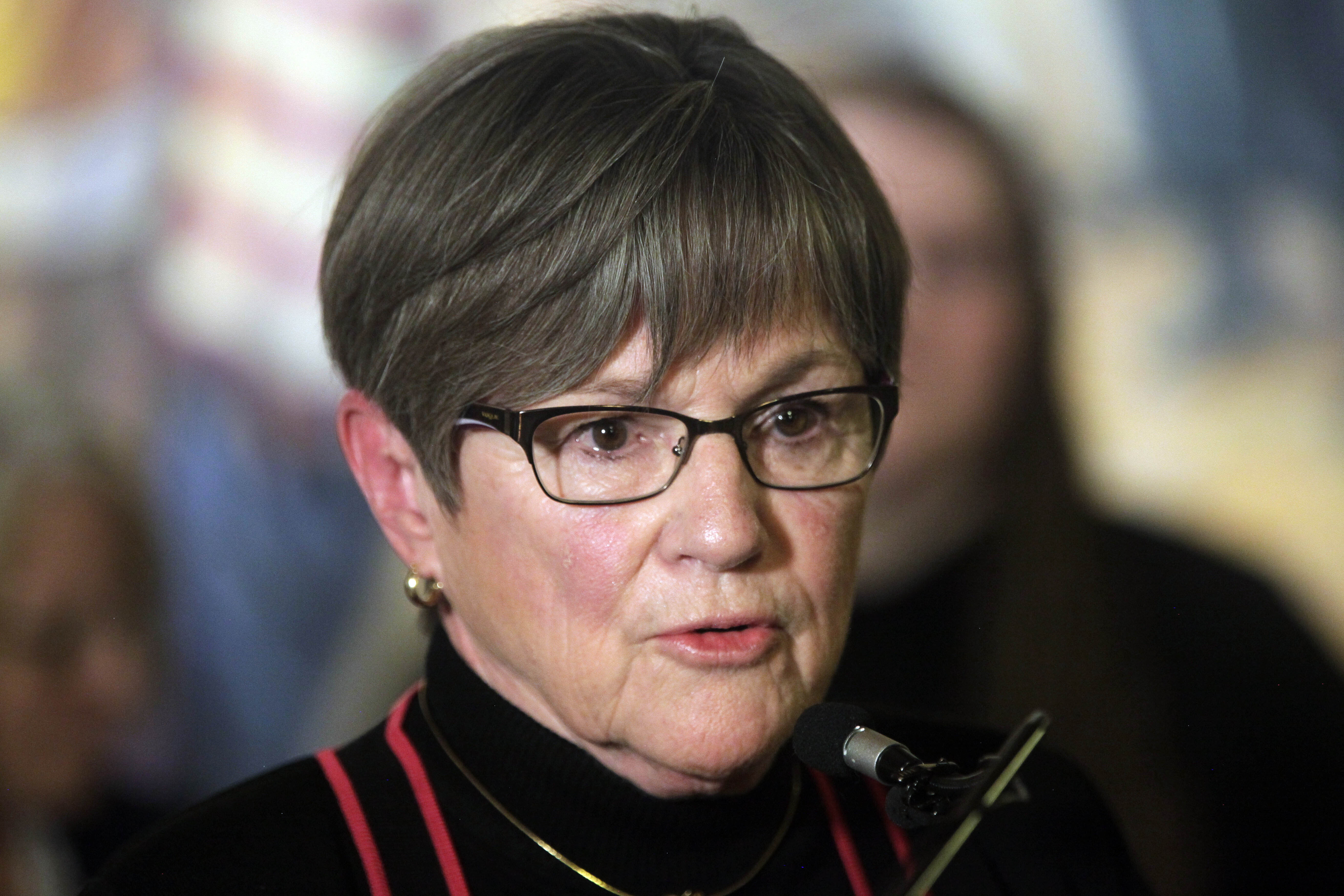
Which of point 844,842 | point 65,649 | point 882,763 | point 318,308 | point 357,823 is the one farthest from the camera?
point 318,308

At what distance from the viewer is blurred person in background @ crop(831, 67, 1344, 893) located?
215 centimetres

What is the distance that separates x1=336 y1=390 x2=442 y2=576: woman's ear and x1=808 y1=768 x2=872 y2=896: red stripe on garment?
1.59 ft

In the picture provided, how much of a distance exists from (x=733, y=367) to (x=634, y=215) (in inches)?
6.4

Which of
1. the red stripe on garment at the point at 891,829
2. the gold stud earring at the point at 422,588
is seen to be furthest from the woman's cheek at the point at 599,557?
the red stripe on garment at the point at 891,829

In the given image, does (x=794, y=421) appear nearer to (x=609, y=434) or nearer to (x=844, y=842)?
(x=609, y=434)

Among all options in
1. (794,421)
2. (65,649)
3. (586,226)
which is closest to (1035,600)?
(794,421)

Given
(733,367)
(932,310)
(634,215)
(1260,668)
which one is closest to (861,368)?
(733,367)

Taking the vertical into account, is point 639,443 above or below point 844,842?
above

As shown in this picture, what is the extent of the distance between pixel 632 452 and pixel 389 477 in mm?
287

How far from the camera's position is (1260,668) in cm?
218

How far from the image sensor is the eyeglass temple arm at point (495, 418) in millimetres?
1130

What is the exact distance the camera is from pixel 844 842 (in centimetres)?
136

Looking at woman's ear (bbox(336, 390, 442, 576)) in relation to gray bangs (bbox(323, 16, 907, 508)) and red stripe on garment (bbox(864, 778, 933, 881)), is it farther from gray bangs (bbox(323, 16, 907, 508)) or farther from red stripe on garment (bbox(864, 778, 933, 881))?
red stripe on garment (bbox(864, 778, 933, 881))

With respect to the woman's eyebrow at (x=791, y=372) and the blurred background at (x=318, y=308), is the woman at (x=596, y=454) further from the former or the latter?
the blurred background at (x=318, y=308)
